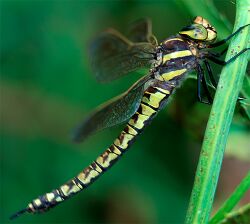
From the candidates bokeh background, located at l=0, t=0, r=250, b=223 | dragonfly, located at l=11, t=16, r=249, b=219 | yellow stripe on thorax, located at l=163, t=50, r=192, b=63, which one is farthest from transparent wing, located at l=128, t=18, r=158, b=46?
bokeh background, located at l=0, t=0, r=250, b=223

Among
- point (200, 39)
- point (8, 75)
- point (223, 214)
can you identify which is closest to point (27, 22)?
point (8, 75)

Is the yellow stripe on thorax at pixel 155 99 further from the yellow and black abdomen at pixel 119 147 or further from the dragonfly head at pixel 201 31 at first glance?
the dragonfly head at pixel 201 31

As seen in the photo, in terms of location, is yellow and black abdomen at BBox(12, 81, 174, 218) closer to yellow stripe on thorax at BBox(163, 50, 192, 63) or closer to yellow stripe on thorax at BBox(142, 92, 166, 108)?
yellow stripe on thorax at BBox(142, 92, 166, 108)

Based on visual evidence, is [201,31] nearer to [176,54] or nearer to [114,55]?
[176,54]

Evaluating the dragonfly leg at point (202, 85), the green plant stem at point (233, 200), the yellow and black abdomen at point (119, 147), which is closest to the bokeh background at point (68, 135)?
the yellow and black abdomen at point (119, 147)

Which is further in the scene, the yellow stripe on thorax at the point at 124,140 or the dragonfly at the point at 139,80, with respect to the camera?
the yellow stripe on thorax at the point at 124,140

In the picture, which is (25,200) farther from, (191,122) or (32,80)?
(191,122)

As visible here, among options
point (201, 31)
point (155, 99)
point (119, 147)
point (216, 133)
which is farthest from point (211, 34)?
point (216, 133)
